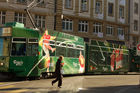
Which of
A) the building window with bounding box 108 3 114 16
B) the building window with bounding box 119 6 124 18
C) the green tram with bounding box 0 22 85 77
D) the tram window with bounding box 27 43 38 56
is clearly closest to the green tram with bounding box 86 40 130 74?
the green tram with bounding box 0 22 85 77

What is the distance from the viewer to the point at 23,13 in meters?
26.7

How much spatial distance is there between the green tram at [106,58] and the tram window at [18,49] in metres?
7.32

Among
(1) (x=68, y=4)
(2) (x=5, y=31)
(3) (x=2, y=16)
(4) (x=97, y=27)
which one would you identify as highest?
(1) (x=68, y=4)

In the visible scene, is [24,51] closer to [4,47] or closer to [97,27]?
[4,47]

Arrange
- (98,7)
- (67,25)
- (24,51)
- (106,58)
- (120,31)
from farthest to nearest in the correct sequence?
(120,31) < (98,7) < (67,25) < (106,58) < (24,51)

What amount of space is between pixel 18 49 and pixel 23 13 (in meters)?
14.8

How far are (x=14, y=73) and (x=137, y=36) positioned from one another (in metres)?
30.3

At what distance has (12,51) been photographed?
41.3ft

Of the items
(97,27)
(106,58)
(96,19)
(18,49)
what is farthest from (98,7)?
(18,49)

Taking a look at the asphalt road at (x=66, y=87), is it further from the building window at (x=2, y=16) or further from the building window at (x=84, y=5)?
the building window at (x=84, y=5)

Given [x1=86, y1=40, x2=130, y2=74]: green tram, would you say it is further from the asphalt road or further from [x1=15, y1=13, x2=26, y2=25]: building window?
[x1=15, y1=13, x2=26, y2=25]: building window

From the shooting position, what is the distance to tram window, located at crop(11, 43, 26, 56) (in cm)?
1259

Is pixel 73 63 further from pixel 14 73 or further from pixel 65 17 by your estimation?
pixel 65 17

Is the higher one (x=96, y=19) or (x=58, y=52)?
(x=96, y=19)
